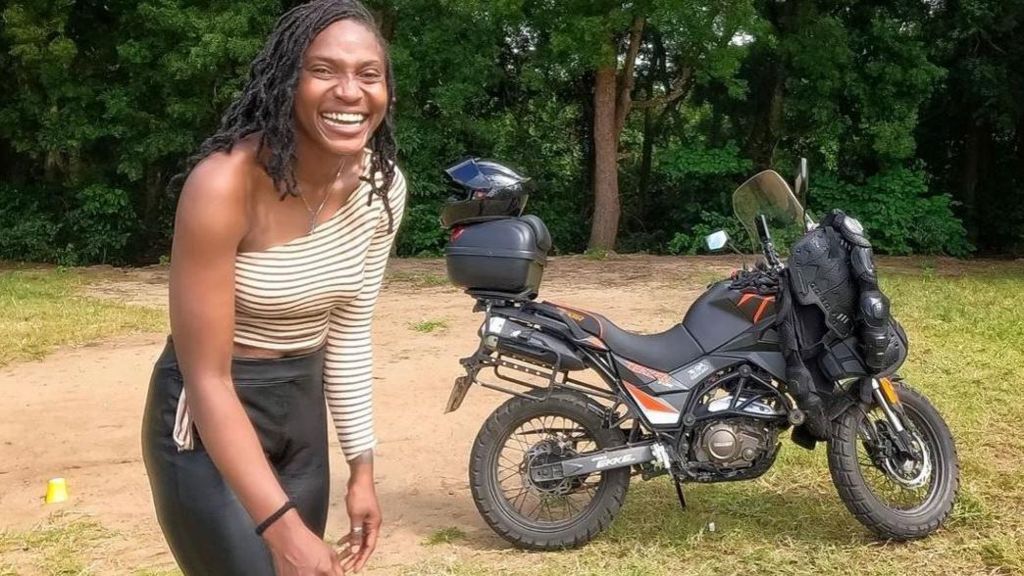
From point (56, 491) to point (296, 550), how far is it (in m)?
3.32

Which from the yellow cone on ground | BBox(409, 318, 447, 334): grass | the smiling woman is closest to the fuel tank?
the smiling woman

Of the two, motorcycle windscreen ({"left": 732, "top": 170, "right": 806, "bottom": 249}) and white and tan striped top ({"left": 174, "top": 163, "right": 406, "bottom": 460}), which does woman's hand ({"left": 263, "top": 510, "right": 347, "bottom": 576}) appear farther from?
motorcycle windscreen ({"left": 732, "top": 170, "right": 806, "bottom": 249})

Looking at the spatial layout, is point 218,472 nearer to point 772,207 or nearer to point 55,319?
point 772,207

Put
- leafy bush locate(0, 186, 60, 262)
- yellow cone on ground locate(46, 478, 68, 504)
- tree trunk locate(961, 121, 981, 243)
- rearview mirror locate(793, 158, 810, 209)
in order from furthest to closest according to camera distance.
Answer: tree trunk locate(961, 121, 981, 243) → leafy bush locate(0, 186, 60, 262) → yellow cone on ground locate(46, 478, 68, 504) → rearview mirror locate(793, 158, 810, 209)

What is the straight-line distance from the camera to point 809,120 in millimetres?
16922

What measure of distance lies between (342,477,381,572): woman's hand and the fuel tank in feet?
6.64

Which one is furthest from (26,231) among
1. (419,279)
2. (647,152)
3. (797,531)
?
(797,531)

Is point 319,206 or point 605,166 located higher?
point 319,206

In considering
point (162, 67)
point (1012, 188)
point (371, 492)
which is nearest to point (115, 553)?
point (371, 492)

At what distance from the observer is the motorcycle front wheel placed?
361 cm

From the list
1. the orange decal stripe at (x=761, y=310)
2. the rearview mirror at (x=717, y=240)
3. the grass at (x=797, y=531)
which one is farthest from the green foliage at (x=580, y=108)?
the orange decal stripe at (x=761, y=310)

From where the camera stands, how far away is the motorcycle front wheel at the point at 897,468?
361 centimetres

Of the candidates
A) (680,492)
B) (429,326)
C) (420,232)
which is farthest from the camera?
(420,232)

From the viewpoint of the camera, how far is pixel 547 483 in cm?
373
